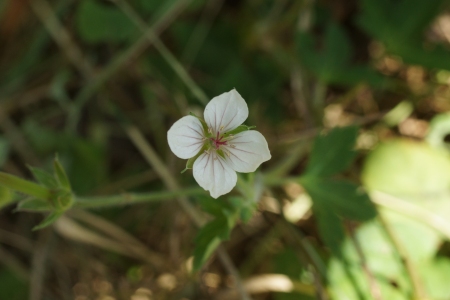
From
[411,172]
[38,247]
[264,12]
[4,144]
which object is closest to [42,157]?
[4,144]

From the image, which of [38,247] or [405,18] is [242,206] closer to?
[405,18]

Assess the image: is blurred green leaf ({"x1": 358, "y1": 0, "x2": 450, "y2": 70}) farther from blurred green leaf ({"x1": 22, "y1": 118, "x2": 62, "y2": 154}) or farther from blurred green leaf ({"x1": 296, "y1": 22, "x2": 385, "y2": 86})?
blurred green leaf ({"x1": 22, "y1": 118, "x2": 62, "y2": 154})

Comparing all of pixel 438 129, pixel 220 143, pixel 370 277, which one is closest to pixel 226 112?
pixel 220 143

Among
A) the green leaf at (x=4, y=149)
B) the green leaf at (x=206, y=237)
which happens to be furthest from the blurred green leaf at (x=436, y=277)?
the green leaf at (x=4, y=149)

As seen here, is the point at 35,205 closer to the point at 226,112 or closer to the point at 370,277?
the point at 226,112

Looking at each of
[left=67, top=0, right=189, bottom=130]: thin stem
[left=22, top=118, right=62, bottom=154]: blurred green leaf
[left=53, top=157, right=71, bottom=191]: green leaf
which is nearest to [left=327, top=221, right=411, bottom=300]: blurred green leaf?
[left=53, top=157, right=71, bottom=191]: green leaf

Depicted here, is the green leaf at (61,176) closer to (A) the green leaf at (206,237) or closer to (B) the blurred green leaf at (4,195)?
(B) the blurred green leaf at (4,195)
